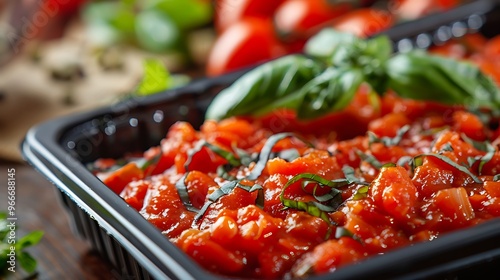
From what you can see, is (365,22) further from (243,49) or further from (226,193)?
(226,193)

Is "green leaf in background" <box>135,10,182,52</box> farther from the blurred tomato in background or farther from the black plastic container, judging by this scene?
the black plastic container

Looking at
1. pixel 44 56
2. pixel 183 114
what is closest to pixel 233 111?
pixel 183 114

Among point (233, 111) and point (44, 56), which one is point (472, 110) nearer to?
point (233, 111)

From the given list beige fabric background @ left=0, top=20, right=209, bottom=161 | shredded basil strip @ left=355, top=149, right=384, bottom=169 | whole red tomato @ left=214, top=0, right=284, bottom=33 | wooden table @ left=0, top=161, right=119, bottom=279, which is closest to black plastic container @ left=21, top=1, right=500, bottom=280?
wooden table @ left=0, top=161, right=119, bottom=279

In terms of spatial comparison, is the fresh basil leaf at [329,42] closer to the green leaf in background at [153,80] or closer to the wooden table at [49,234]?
the green leaf in background at [153,80]

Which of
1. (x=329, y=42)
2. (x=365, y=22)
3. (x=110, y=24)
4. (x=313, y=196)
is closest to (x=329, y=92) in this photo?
(x=329, y=42)
